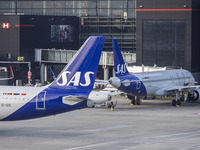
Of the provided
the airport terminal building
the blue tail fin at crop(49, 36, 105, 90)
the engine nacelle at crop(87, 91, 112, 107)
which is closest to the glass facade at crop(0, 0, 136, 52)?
the airport terminal building

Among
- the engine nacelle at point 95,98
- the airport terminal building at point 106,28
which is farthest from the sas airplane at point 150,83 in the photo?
the engine nacelle at point 95,98

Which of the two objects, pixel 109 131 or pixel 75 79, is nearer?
pixel 75 79

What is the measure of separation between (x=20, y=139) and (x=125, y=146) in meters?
9.45

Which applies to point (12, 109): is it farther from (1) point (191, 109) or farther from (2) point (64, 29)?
(2) point (64, 29)

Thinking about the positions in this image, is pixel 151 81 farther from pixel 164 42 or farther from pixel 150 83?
pixel 164 42

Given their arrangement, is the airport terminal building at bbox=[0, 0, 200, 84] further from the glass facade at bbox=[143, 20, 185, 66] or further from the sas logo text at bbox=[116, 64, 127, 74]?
the sas logo text at bbox=[116, 64, 127, 74]

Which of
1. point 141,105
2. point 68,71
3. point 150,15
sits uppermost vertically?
point 150,15

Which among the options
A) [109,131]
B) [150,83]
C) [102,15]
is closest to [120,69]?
[150,83]

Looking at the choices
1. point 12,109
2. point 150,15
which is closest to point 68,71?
point 12,109

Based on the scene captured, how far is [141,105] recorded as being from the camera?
81.6 meters

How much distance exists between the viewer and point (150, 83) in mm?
79375

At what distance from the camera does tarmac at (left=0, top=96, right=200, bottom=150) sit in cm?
4138

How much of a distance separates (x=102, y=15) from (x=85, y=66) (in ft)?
320

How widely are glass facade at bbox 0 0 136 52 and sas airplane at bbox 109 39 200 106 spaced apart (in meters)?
51.7
